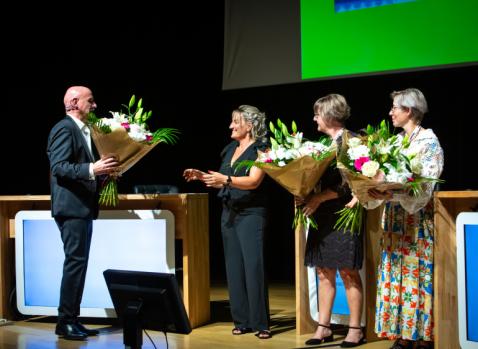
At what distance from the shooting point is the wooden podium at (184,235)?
431cm

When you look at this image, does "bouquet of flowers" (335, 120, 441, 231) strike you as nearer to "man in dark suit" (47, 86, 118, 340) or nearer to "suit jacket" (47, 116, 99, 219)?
"man in dark suit" (47, 86, 118, 340)

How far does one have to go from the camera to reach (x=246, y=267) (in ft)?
13.1

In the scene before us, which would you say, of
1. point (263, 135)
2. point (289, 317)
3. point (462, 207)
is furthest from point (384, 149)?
point (289, 317)

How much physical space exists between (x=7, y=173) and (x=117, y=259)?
252cm

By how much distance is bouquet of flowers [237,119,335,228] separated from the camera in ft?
11.2

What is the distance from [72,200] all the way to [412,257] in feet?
6.52

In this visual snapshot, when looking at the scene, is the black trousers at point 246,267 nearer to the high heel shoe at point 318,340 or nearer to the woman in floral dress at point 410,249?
the high heel shoe at point 318,340

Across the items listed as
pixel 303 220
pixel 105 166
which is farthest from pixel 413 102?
pixel 105 166

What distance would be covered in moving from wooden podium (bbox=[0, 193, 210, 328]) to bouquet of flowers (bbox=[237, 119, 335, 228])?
3.34ft

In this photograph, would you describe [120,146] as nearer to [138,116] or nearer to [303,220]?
[138,116]

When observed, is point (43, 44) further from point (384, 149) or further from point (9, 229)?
point (384, 149)

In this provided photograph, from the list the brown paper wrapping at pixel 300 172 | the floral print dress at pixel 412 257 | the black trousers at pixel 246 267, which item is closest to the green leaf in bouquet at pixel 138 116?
the black trousers at pixel 246 267

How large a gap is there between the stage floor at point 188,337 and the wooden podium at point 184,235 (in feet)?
0.59

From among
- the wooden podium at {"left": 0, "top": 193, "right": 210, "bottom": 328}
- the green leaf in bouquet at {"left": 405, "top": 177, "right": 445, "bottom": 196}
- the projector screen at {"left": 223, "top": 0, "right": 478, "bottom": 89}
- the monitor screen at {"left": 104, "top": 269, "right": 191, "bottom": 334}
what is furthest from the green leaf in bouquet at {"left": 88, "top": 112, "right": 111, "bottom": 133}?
the projector screen at {"left": 223, "top": 0, "right": 478, "bottom": 89}
